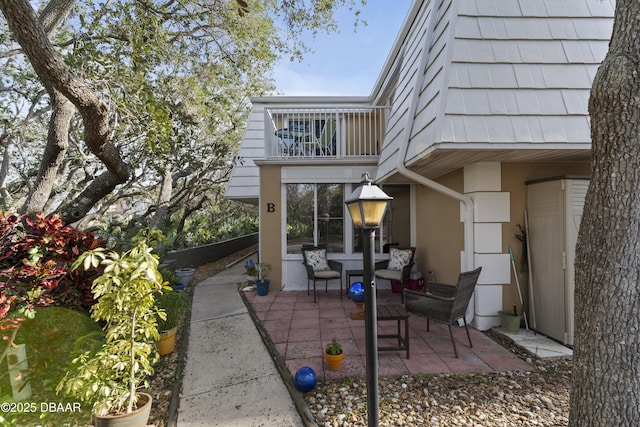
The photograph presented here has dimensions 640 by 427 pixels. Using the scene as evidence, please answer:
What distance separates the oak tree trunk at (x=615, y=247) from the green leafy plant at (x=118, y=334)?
300cm

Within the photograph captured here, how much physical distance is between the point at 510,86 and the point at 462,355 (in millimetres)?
3273

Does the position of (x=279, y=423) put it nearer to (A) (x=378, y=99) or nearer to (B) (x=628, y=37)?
(B) (x=628, y=37)

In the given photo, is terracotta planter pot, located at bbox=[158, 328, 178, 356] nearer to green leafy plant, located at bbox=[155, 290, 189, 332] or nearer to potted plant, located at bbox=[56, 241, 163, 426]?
green leafy plant, located at bbox=[155, 290, 189, 332]

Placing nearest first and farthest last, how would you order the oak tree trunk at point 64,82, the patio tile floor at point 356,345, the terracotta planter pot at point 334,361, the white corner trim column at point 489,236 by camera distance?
the oak tree trunk at point 64,82 → the terracotta planter pot at point 334,361 → the patio tile floor at point 356,345 → the white corner trim column at point 489,236

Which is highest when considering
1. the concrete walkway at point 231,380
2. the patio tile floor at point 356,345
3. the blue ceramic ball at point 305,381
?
the blue ceramic ball at point 305,381

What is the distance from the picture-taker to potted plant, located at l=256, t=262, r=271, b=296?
233 inches

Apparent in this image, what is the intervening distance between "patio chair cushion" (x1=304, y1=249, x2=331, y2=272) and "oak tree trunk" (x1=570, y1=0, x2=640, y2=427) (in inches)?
175

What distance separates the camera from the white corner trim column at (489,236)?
3914 millimetres

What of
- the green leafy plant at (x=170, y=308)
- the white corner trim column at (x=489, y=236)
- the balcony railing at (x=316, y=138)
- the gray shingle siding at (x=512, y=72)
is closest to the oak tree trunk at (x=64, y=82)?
the green leafy plant at (x=170, y=308)

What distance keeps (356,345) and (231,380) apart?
156cm

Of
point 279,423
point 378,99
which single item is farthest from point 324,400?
point 378,99

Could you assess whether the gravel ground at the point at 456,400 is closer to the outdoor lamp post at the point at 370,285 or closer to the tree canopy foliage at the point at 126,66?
the outdoor lamp post at the point at 370,285

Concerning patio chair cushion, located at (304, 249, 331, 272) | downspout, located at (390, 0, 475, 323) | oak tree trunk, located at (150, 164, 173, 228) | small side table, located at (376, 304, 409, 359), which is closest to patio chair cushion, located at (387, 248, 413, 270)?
patio chair cushion, located at (304, 249, 331, 272)

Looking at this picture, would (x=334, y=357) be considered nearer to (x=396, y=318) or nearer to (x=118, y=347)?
(x=396, y=318)
